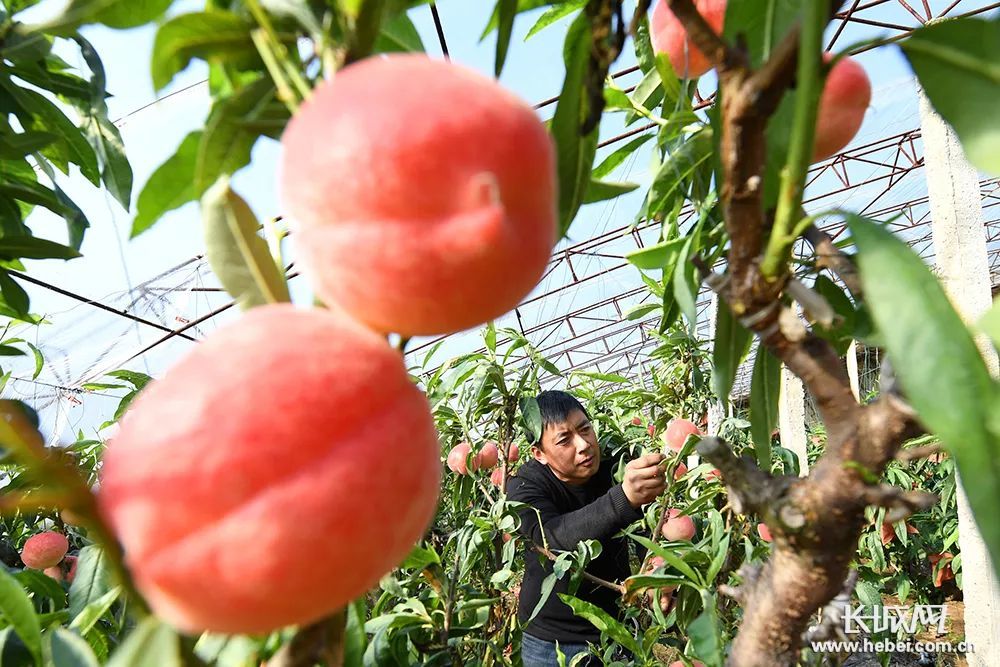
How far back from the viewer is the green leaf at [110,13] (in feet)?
1.26

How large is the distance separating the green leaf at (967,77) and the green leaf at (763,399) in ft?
0.75

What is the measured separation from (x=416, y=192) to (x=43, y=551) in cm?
184

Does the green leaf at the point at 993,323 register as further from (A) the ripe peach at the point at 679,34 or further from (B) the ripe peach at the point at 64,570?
(B) the ripe peach at the point at 64,570

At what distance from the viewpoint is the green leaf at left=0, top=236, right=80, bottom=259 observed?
66 centimetres

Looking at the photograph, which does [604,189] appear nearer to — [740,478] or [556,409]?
[740,478]

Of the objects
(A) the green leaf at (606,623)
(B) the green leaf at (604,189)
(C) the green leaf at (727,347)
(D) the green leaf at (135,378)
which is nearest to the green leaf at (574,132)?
(B) the green leaf at (604,189)

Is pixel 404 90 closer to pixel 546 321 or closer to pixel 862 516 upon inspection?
pixel 862 516

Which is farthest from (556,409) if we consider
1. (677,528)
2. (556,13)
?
(556,13)

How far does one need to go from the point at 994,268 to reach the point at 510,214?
47.3 feet

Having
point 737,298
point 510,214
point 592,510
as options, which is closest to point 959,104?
point 737,298

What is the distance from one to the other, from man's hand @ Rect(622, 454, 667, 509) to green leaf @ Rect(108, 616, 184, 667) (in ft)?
5.23

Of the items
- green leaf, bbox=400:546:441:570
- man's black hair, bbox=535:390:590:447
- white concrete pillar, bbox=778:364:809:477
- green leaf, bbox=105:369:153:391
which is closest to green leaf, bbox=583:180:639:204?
green leaf, bbox=400:546:441:570

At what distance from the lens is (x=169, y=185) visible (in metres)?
0.42

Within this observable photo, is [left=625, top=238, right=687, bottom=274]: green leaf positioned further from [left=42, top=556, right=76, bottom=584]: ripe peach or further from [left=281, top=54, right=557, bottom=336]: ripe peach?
[left=42, top=556, right=76, bottom=584]: ripe peach
